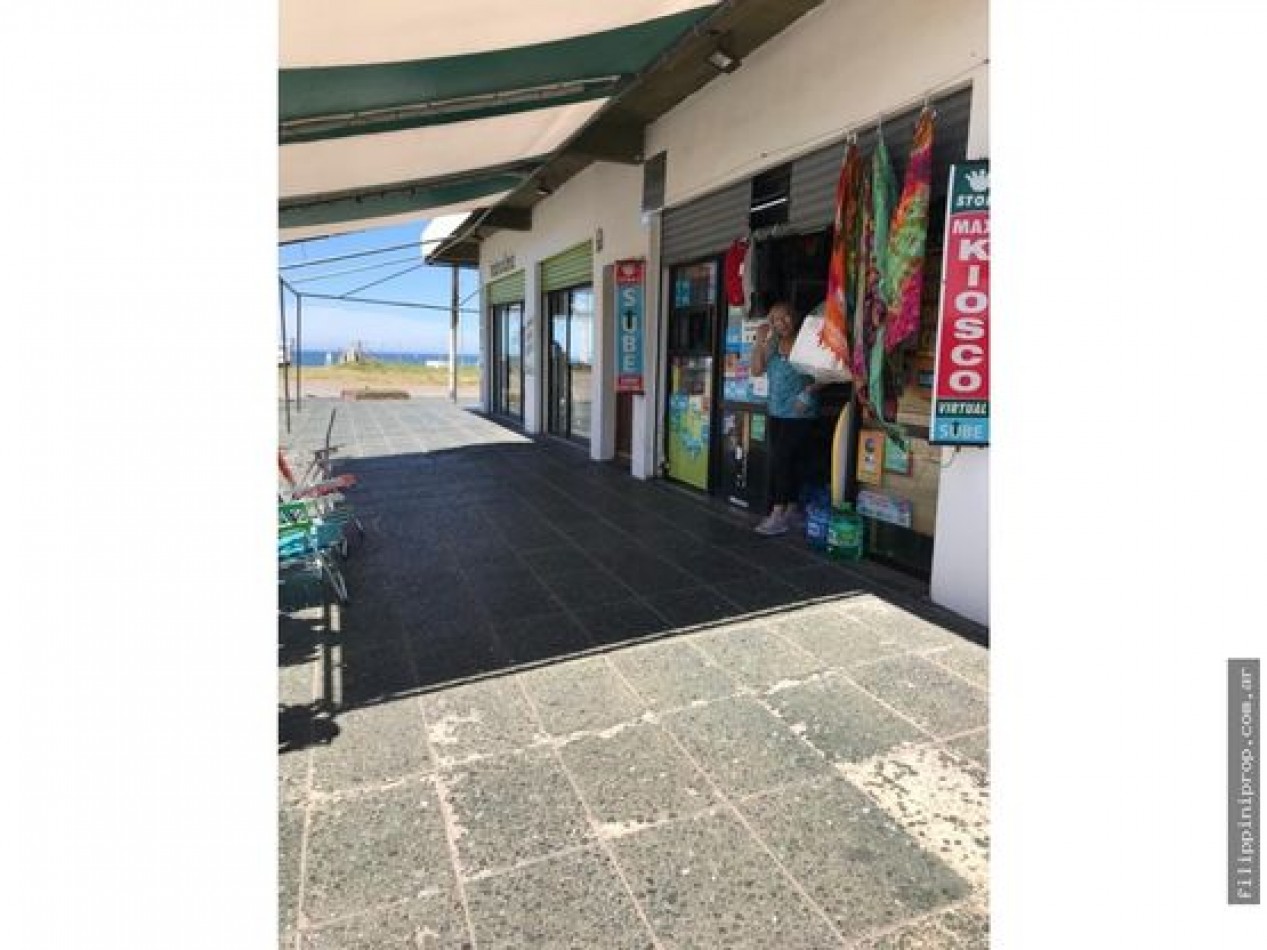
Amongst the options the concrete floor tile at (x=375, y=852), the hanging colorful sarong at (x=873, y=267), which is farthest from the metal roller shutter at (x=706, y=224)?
the concrete floor tile at (x=375, y=852)

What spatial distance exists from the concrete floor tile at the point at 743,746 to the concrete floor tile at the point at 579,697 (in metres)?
0.20

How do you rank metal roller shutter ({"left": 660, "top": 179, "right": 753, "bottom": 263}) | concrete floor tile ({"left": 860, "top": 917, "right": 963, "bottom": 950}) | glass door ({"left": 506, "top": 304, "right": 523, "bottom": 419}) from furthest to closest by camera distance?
glass door ({"left": 506, "top": 304, "right": 523, "bottom": 419}) < metal roller shutter ({"left": 660, "top": 179, "right": 753, "bottom": 263}) < concrete floor tile ({"left": 860, "top": 917, "right": 963, "bottom": 950})

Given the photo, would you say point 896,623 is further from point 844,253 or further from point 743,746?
point 844,253

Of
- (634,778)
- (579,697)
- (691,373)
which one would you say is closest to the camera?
(634,778)

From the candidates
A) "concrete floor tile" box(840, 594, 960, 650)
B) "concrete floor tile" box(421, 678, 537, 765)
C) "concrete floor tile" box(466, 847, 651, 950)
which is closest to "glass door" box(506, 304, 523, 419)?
"concrete floor tile" box(840, 594, 960, 650)

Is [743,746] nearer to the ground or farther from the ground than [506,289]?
nearer to the ground

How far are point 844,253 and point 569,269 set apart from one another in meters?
6.35

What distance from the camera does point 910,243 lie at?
12.1ft

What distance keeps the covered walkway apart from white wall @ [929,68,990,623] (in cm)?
14

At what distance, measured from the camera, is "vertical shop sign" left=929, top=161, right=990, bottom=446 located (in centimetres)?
321

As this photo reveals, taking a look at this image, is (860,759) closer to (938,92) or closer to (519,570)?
(519,570)

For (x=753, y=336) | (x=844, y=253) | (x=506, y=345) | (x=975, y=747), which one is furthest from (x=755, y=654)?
(x=506, y=345)

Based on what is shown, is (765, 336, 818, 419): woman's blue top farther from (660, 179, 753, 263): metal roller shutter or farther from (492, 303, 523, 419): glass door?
(492, 303, 523, 419): glass door

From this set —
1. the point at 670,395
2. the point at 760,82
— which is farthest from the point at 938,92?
the point at 670,395
